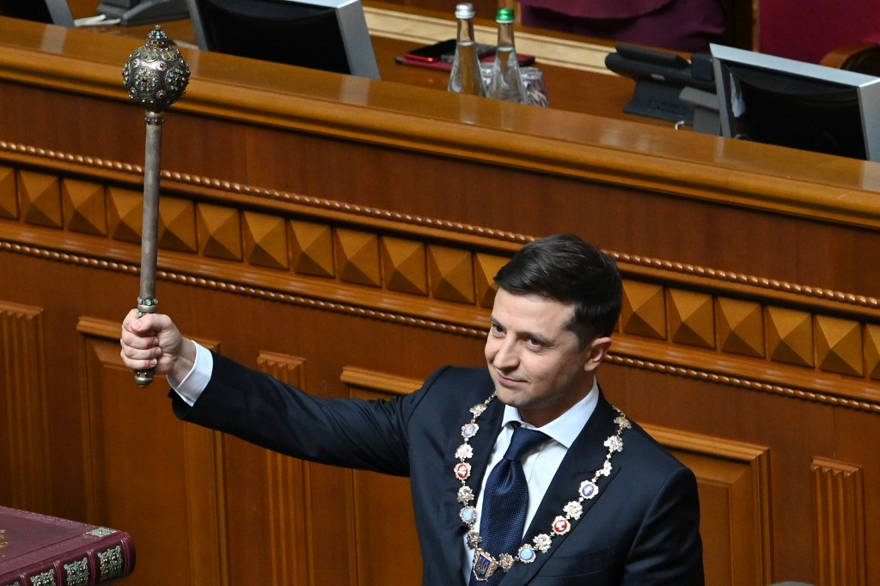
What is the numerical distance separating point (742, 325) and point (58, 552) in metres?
0.99

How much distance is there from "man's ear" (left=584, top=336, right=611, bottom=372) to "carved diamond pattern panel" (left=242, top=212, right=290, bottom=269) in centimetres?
92

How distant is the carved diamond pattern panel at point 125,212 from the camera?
2770 mm

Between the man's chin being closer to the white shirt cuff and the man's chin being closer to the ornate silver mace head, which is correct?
the white shirt cuff

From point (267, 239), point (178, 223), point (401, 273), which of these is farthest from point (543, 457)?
point (178, 223)

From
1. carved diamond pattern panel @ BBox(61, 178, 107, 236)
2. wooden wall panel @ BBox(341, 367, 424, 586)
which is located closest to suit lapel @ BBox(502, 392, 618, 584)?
wooden wall panel @ BBox(341, 367, 424, 586)

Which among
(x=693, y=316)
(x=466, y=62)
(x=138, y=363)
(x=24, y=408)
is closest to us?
(x=138, y=363)

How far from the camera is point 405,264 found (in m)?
2.61

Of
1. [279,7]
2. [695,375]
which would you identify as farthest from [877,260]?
[279,7]

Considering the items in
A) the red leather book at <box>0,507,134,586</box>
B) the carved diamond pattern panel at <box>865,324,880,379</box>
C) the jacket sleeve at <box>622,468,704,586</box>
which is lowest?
the red leather book at <box>0,507,134,586</box>

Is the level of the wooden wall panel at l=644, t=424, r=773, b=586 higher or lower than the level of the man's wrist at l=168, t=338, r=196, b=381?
lower

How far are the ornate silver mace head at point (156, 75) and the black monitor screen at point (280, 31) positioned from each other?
3.49 feet

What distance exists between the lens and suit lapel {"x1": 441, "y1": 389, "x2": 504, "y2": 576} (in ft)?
6.18

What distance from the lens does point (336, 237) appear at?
2.65m

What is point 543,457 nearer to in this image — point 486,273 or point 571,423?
point 571,423
